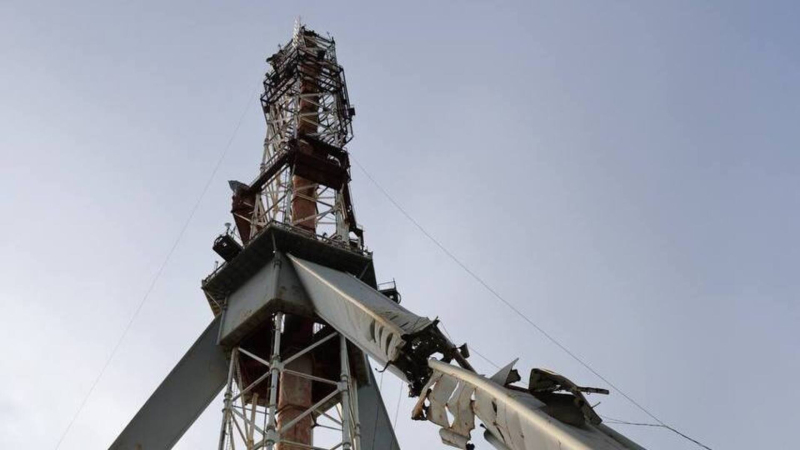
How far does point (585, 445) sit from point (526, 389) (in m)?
2.26

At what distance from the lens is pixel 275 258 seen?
85.5 ft

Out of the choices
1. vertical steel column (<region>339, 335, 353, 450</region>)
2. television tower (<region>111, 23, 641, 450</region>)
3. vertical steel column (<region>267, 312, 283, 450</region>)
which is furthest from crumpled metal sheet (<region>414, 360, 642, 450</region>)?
vertical steel column (<region>339, 335, 353, 450</region>)

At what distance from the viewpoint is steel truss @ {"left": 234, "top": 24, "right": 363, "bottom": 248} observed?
102ft

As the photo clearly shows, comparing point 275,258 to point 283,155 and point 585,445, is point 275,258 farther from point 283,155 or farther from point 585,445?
point 585,445

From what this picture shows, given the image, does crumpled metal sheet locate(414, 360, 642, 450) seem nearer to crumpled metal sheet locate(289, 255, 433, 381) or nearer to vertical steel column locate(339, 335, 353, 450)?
crumpled metal sheet locate(289, 255, 433, 381)

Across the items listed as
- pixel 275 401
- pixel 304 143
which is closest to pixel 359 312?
pixel 275 401

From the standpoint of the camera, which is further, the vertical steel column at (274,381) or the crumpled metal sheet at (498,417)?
the vertical steel column at (274,381)

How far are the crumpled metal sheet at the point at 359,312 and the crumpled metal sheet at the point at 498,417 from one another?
2208mm

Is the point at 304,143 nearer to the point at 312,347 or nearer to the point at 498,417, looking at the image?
the point at 312,347

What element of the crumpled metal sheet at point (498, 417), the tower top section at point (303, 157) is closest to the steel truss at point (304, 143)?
the tower top section at point (303, 157)

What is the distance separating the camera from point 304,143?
33.3m

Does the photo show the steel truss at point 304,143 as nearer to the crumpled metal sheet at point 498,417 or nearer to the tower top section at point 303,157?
the tower top section at point 303,157

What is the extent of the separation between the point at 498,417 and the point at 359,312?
349 inches

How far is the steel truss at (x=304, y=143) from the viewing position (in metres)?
31.0
